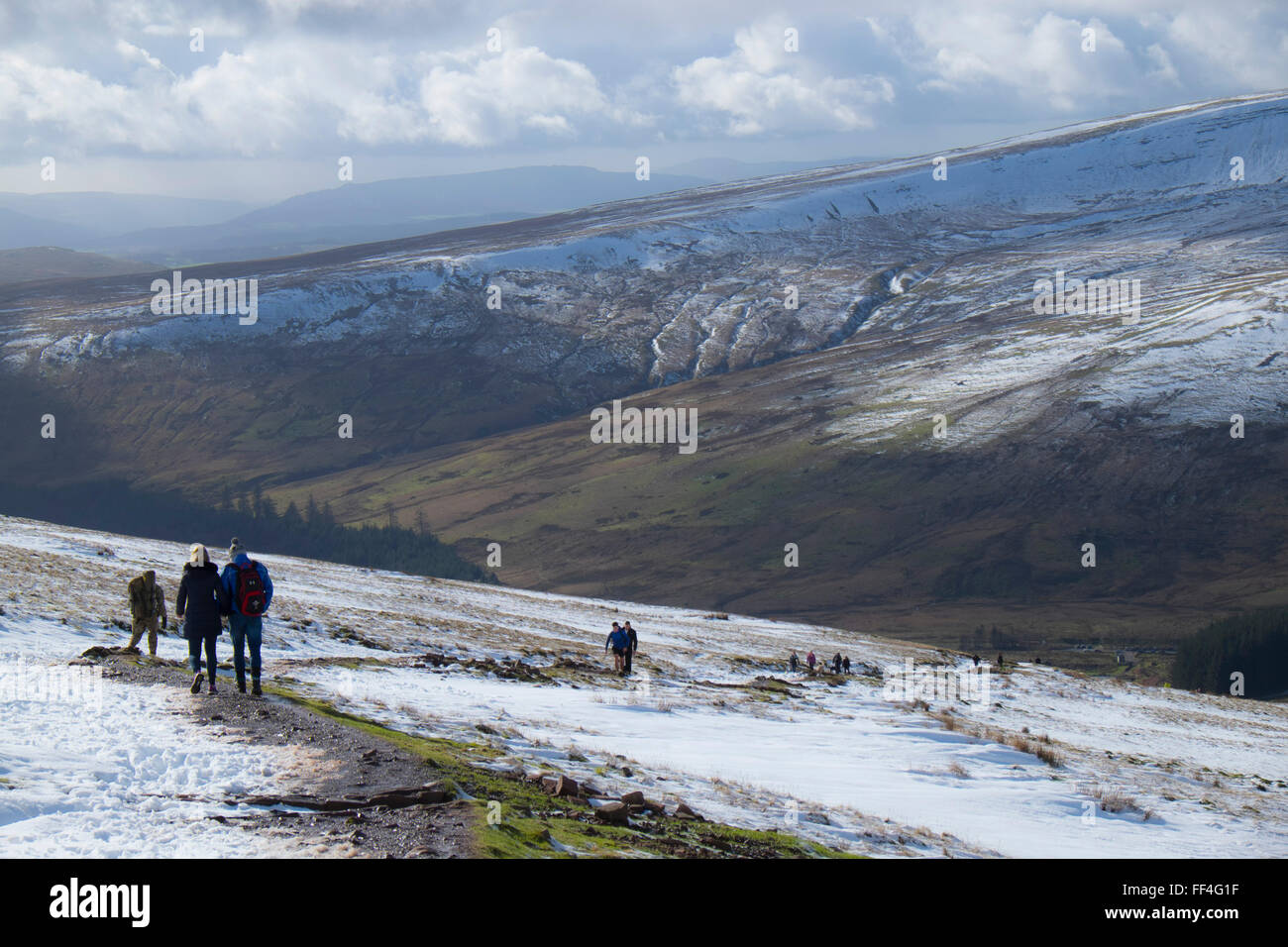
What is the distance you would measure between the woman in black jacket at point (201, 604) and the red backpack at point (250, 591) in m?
0.29

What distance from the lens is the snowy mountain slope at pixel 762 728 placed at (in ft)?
60.6

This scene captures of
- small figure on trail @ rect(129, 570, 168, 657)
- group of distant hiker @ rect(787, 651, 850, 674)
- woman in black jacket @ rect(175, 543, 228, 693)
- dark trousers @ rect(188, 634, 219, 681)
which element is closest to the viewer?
dark trousers @ rect(188, 634, 219, 681)

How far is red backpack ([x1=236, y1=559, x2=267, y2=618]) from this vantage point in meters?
18.1

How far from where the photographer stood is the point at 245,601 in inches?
713

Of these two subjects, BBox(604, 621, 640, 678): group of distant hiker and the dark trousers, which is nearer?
the dark trousers

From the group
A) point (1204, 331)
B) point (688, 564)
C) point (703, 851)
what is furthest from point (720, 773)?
point (1204, 331)
